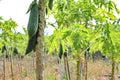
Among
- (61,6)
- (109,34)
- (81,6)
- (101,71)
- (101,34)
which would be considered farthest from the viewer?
(101,71)

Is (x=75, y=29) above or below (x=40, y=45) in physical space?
above

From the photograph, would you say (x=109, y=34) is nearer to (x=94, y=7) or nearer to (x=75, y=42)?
(x=75, y=42)

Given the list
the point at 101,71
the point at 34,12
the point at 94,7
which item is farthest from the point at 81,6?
the point at 101,71

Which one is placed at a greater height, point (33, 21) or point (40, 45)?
point (33, 21)

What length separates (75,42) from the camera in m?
4.41

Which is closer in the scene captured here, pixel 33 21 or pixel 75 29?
pixel 33 21

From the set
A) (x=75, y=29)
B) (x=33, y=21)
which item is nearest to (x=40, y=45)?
(x=33, y=21)

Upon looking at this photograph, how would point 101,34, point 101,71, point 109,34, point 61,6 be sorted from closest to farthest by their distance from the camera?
Result: point 109,34
point 101,34
point 61,6
point 101,71

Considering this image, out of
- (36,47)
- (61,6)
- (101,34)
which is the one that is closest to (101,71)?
(61,6)

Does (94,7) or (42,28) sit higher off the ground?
(94,7)

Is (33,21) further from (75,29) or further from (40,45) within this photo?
(75,29)

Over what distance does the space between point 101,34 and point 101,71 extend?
17404 mm

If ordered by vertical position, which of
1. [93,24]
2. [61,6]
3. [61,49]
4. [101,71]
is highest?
[61,6]

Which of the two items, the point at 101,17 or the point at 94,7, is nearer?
the point at 101,17
